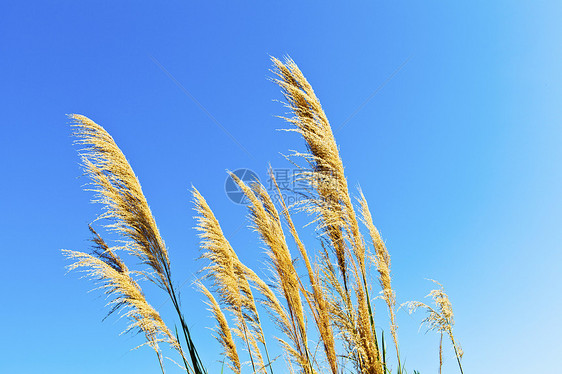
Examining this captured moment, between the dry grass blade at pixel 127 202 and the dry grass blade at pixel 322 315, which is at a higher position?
the dry grass blade at pixel 127 202

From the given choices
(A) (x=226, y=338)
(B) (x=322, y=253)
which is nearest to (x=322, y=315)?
(B) (x=322, y=253)

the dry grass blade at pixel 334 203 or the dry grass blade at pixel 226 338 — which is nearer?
the dry grass blade at pixel 334 203

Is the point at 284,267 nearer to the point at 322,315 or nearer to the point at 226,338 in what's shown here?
the point at 322,315

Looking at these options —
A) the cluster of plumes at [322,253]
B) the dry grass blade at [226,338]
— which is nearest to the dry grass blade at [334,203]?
the cluster of plumes at [322,253]

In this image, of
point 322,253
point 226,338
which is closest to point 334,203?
point 322,253

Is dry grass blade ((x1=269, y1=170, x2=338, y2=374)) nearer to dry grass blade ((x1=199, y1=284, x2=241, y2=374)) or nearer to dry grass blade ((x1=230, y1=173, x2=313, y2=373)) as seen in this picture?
dry grass blade ((x1=230, y1=173, x2=313, y2=373))

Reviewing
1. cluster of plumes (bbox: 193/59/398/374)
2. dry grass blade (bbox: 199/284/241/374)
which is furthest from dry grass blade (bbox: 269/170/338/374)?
dry grass blade (bbox: 199/284/241/374)

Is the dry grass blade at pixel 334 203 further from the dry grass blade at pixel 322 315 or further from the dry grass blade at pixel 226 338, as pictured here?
the dry grass blade at pixel 226 338

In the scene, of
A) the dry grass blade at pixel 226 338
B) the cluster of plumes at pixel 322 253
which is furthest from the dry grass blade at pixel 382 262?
the dry grass blade at pixel 226 338

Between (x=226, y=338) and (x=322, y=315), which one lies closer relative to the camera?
(x=322, y=315)

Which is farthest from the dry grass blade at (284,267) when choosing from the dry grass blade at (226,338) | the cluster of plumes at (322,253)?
the dry grass blade at (226,338)

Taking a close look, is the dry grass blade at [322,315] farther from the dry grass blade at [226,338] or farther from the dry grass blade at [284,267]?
the dry grass blade at [226,338]

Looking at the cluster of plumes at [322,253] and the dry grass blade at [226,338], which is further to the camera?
the dry grass blade at [226,338]

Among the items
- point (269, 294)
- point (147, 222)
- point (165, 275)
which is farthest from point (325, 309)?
point (147, 222)
